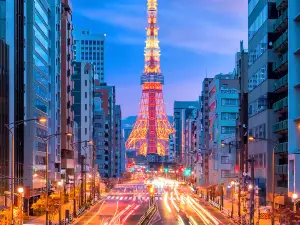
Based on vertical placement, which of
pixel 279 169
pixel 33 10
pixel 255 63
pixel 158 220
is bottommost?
pixel 158 220

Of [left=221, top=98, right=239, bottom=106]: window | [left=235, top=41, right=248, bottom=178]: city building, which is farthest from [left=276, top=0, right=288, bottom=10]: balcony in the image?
[left=221, top=98, right=239, bottom=106]: window

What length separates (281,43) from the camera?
7875cm

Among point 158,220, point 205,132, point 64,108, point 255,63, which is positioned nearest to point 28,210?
point 158,220

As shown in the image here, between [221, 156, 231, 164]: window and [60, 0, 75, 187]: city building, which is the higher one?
[60, 0, 75, 187]: city building

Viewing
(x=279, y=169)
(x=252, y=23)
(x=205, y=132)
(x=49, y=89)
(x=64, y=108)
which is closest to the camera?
(x=279, y=169)

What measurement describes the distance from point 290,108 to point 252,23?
30706mm

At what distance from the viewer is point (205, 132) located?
635ft

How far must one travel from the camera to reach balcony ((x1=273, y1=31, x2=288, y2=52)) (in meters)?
76.3

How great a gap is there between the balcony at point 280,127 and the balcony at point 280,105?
157cm

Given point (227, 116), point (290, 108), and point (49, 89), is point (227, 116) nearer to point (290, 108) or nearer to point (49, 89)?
point (49, 89)

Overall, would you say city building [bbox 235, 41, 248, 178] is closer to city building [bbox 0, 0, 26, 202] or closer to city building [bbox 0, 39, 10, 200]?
city building [bbox 0, 0, 26, 202]

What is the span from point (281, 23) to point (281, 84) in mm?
6538

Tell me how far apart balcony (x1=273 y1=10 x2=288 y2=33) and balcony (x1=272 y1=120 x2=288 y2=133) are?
31.7ft

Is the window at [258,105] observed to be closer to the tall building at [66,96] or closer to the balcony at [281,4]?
the balcony at [281,4]
